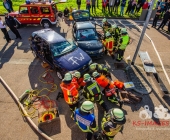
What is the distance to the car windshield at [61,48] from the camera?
6.46m

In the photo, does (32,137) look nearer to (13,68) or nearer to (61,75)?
(61,75)

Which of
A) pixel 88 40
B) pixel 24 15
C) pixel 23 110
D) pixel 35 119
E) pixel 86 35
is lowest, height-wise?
pixel 35 119

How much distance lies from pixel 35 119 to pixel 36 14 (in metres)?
9.00

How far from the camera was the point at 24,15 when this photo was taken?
11023 mm

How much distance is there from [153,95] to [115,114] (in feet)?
11.5

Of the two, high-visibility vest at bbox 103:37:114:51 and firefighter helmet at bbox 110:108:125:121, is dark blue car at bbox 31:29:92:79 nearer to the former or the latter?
high-visibility vest at bbox 103:37:114:51

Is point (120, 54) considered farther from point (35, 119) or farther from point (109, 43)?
point (35, 119)

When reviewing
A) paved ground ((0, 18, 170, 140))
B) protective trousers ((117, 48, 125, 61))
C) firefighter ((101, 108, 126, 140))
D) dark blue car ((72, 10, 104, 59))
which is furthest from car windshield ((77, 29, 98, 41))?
firefighter ((101, 108, 126, 140))

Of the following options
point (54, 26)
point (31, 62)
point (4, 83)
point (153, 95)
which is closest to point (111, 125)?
point (153, 95)

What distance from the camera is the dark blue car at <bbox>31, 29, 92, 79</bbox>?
20.0 feet

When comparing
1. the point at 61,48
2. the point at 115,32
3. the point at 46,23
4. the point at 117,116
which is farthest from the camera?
the point at 46,23

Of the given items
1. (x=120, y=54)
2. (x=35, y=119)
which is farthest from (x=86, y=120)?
(x=120, y=54)

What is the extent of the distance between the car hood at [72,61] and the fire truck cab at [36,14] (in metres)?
6.13

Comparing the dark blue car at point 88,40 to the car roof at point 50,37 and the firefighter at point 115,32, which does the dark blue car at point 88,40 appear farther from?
the car roof at point 50,37
